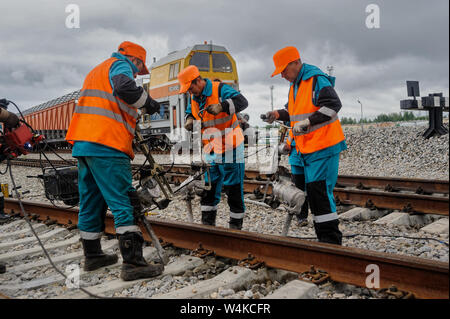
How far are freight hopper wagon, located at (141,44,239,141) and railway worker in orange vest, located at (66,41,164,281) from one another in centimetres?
1149

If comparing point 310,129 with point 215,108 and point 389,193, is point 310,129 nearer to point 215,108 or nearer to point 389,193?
point 215,108

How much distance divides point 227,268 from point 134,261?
811 millimetres

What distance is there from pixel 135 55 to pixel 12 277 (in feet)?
7.58

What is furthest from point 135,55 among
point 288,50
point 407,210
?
point 407,210

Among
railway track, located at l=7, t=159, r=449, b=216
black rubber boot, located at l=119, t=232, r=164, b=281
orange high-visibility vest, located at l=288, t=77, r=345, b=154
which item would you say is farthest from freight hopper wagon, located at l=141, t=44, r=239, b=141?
black rubber boot, located at l=119, t=232, r=164, b=281

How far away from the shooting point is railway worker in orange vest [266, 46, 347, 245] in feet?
11.8

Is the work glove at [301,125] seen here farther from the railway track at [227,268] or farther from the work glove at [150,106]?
the work glove at [150,106]

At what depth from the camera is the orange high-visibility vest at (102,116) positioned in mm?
3344

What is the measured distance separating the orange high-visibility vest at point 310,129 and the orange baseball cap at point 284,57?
231 millimetres

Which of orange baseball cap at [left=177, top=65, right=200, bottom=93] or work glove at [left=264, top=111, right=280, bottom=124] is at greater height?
orange baseball cap at [left=177, top=65, right=200, bottom=93]

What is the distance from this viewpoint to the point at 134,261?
3.38 metres

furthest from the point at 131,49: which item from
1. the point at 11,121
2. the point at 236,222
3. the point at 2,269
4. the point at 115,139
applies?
the point at 2,269

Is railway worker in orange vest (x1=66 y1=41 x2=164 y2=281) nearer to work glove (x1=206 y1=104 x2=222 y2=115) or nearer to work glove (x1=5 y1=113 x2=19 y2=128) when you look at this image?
work glove (x1=5 y1=113 x2=19 y2=128)
